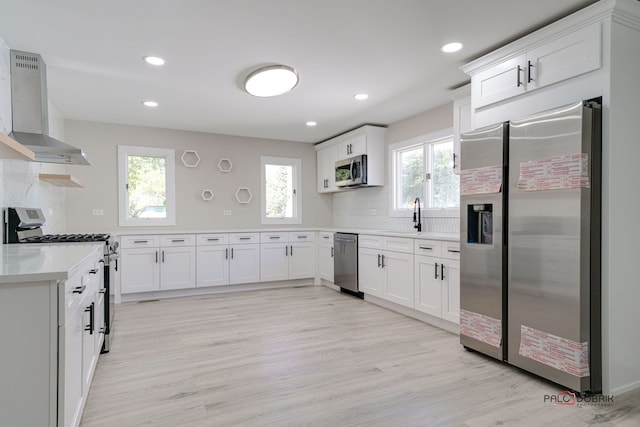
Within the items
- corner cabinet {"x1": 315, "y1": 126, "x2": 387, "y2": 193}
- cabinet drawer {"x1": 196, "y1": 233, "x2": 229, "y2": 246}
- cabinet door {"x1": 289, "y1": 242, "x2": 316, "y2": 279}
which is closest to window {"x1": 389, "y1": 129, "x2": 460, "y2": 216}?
corner cabinet {"x1": 315, "y1": 126, "x2": 387, "y2": 193}

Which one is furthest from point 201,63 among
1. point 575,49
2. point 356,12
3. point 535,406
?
point 535,406

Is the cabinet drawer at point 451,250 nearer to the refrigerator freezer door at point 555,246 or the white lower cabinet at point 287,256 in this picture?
the refrigerator freezer door at point 555,246

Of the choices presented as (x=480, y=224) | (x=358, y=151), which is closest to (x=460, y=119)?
(x=480, y=224)

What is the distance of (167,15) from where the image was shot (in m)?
2.40

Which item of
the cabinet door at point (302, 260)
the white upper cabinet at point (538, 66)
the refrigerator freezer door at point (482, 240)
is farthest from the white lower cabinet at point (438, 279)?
the cabinet door at point (302, 260)

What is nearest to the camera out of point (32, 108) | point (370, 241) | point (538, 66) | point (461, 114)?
point (538, 66)

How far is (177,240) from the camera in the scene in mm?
5055

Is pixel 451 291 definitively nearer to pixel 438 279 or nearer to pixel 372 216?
pixel 438 279

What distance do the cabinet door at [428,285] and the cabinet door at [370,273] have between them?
26.2 inches

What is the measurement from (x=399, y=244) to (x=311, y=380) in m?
2.06

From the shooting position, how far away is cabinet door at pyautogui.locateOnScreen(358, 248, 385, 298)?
14.7ft

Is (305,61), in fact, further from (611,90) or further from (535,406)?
(535,406)

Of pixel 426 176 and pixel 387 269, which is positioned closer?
pixel 387 269

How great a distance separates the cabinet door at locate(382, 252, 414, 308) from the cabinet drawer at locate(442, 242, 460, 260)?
519mm
